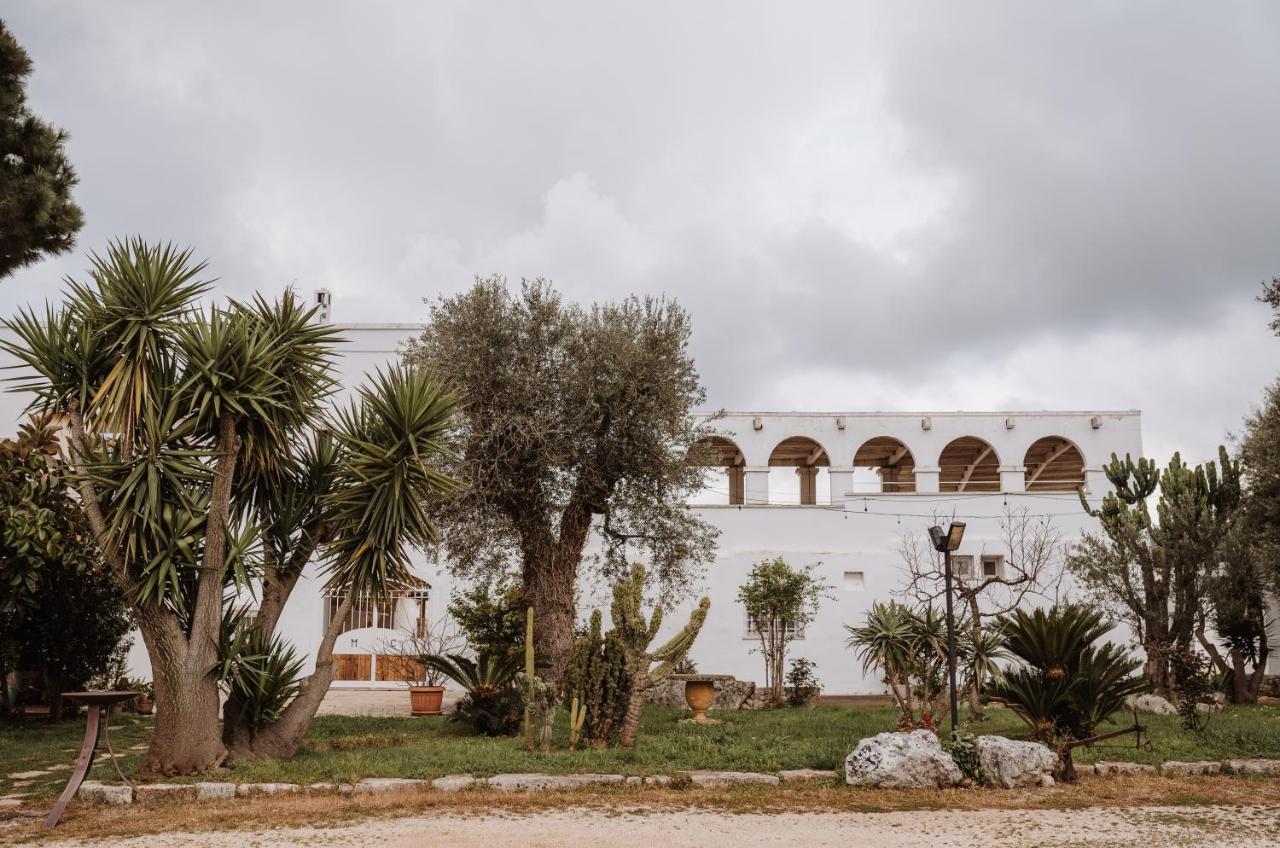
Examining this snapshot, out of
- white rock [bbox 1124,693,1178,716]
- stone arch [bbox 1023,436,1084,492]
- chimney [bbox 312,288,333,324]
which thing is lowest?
white rock [bbox 1124,693,1178,716]

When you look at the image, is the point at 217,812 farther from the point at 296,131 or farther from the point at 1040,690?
the point at 296,131

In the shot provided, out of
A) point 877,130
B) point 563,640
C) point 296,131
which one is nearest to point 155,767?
point 563,640

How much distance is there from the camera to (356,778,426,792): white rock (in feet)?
30.9

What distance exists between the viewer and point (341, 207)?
17.3 meters

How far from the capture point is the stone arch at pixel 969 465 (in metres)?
30.6

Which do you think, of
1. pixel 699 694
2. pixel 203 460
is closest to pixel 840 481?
pixel 699 694

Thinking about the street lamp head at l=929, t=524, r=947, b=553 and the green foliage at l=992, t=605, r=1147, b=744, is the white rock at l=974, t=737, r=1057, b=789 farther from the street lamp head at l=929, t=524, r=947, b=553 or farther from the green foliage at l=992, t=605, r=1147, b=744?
the street lamp head at l=929, t=524, r=947, b=553

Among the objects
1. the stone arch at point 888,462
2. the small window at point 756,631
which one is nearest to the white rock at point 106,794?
the small window at point 756,631

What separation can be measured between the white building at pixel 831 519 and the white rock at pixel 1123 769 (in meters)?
9.80

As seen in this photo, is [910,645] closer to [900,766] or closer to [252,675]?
[900,766]

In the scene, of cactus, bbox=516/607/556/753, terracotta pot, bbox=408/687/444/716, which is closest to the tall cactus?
cactus, bbox=516/607/556/753

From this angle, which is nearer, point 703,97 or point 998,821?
point 998,821

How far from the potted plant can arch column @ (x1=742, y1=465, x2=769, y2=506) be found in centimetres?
938

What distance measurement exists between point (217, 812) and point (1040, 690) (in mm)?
8592
